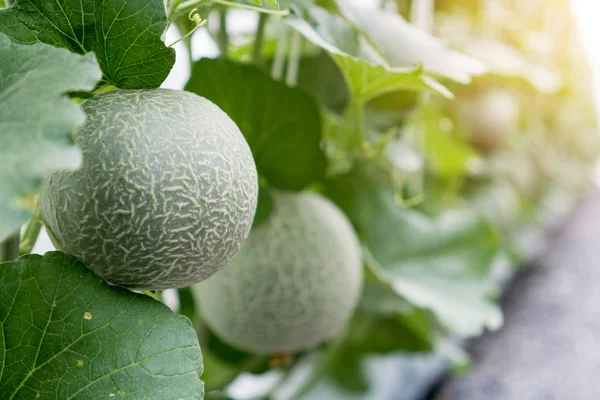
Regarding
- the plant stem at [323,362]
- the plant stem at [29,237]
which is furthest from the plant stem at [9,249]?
the plant stem at [323,362]

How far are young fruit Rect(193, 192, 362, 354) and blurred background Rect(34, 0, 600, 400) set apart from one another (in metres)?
0.17

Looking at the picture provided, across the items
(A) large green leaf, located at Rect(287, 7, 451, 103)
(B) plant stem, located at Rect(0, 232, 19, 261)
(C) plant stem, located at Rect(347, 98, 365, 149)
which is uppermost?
(A) large green leaf, located at Rect(287, 7, 451, 103)

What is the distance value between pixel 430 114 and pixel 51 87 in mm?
959

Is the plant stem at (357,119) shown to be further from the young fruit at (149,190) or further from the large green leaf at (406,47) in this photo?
the young fruit at (149,190)

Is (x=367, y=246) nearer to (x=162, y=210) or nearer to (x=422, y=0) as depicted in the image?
(x=422, y=0)

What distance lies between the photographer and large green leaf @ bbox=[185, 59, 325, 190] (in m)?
0.52

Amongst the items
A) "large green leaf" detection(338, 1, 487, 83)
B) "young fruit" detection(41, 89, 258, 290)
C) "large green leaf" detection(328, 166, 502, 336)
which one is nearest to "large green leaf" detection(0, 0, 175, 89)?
"young fruit" detection(41, 89, 258, 290)

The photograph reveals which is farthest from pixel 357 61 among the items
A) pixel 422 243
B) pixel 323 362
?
pixel 323 362

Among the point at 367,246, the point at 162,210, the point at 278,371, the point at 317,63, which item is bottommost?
the point at 278,371

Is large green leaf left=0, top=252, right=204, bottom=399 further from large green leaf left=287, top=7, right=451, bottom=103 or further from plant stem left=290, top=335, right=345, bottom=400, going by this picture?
plant stem left=290, top=335, right=345, bottom=400

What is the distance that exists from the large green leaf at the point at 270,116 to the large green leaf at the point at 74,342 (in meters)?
0.22

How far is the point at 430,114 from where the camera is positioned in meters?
1.17

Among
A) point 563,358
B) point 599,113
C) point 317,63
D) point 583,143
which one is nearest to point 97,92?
point 317,63

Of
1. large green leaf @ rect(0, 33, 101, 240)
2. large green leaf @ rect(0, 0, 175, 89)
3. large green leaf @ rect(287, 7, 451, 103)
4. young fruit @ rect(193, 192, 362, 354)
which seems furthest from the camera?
young fruit @ rect(193, 192, 362, 354)
